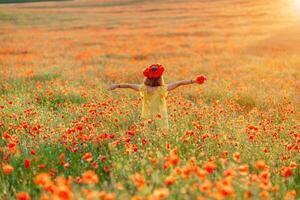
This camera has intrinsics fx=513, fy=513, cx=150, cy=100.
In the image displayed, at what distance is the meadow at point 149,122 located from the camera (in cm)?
327

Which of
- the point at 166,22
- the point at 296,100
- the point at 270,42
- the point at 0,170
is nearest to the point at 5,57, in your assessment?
the point at 270,42

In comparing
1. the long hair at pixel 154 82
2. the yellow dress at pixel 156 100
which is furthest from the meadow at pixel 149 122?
the long hair at pixel 154 82

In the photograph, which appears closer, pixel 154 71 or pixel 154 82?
pixel 154 71

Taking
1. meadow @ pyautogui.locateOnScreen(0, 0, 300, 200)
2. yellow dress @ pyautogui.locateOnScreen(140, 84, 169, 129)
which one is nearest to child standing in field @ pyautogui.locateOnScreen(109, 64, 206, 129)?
yellow dress @ pyautogui.locateOnScreen(140, 84, 169, 129)

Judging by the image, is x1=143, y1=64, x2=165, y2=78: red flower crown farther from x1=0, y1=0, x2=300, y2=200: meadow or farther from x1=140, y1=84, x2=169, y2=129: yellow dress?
x1=0, y1=0, x2=300, y2=200: meadow

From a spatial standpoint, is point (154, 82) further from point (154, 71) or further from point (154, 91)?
point (154, 71)

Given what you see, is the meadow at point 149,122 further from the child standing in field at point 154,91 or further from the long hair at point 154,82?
the long hair at point 154,82

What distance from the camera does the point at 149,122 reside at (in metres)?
5.02

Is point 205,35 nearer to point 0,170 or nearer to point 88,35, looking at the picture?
point 88,35

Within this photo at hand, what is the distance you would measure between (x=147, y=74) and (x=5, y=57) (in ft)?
39.4

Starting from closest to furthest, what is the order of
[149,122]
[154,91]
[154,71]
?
[149,122] → [154,71] → [154,91]

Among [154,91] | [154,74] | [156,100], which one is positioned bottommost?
[156,100]

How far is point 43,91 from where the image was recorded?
9461 millimetres

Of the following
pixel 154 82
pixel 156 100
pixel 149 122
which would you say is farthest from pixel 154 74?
pixel 149 122
